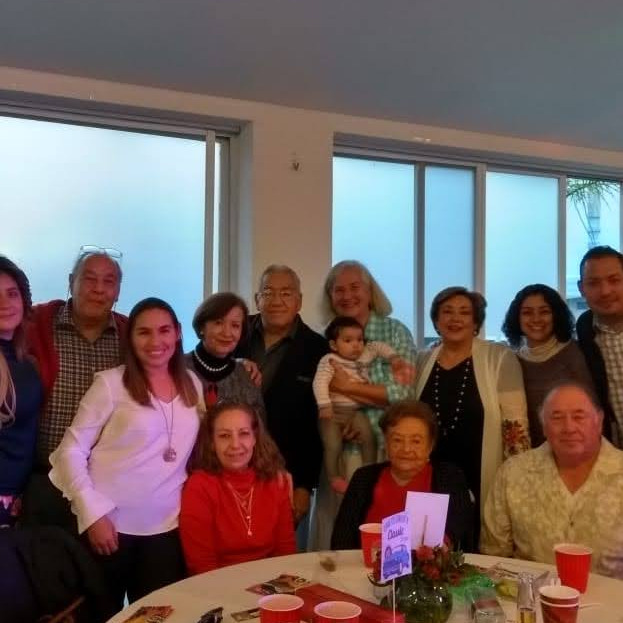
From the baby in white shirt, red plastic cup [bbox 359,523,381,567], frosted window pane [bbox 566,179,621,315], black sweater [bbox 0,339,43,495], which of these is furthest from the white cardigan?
frosted window pane [bbox 566,179,621,315]

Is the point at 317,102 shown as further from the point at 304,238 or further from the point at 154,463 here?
the point at 154,463

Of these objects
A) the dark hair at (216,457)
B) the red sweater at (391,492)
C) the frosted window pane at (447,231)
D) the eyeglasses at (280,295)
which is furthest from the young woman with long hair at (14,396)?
the frosted window pane at (447,231)

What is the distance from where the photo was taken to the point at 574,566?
67.3 inches

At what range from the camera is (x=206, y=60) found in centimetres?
321

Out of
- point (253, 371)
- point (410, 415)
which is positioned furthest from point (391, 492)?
point (253, 371)

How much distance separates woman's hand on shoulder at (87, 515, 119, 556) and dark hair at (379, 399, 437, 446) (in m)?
0.93

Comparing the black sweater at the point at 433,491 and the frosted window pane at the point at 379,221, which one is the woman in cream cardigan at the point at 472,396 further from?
the frosted window pane at the point at 379,221

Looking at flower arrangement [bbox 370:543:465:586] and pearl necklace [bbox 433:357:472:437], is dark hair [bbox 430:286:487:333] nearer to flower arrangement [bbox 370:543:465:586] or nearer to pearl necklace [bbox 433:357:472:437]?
pearl necklace [bbox 433:357:472:437]

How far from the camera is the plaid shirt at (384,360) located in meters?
2.83

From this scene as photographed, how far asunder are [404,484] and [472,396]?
546 millimetres

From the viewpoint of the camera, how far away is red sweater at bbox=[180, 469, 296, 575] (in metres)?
2.19

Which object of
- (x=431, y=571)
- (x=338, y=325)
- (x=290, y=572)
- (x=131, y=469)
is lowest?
(x=290, y=572)

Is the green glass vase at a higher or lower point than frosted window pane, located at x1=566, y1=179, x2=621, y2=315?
lower

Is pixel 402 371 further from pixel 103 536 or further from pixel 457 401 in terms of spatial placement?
pixel 103 536
